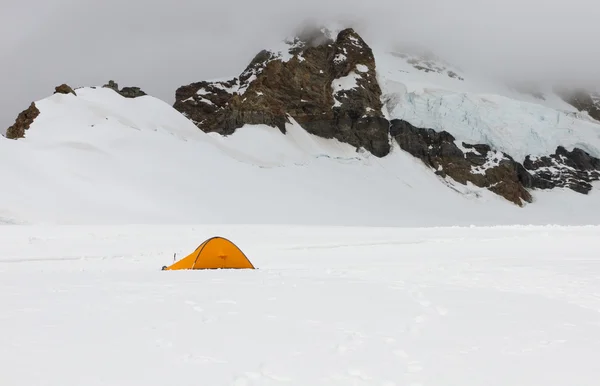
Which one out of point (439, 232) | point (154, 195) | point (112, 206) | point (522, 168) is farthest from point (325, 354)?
point (522, 168)

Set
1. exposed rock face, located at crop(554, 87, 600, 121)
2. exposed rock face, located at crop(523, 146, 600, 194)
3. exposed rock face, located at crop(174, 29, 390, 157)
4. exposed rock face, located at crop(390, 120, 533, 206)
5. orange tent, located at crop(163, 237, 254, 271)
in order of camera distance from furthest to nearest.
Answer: exposed rock face, located at crop(554, 87, 600, 121)
exposed rock face, located at crop(523, 146, 600, 194)
exposed rock face, located at crop(390, 120, 533, 206)
exposed rock face, located at crop(174, 29, 390, 157)
orange tent, located at crop(163, 237, 254, 271)

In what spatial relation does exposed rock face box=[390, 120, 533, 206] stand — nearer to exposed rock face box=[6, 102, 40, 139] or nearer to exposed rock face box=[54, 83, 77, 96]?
exposed rock face box=[54, 83, 77, 96]

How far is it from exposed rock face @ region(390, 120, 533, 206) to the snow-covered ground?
265 feet

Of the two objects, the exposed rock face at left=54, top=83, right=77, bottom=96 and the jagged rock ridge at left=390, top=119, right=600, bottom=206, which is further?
the jagged rock ridge at left=390, top=119, right=600, bottom=206

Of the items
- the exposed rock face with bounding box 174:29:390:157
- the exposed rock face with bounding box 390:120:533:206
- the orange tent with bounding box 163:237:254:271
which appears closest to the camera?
the orange tent with bounding box 163:237:254:271

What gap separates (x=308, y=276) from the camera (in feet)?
33.6

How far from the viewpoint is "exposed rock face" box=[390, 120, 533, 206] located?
89.6 meters

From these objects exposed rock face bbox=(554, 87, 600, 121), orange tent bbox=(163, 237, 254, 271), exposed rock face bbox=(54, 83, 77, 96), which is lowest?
orange tent bbox=(163, 237, 254, 271)

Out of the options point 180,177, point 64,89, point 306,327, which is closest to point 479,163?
point 180,177

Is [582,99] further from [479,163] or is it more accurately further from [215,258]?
[215,258]

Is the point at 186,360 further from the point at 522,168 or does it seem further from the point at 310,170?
the point at 522,168

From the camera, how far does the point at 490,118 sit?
8556cm

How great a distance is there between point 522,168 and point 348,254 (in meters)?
90.1

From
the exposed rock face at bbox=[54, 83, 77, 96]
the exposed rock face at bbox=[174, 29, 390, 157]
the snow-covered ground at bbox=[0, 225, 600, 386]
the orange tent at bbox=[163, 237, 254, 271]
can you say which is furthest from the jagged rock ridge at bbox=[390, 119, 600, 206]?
the orange tent at bbox=[163, 237, 254, 271]
